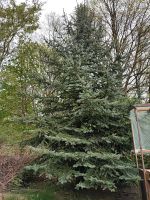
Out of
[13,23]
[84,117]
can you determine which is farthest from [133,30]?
[84,117]

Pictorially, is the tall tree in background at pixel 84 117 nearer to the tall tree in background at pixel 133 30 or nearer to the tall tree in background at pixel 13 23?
the tall tree in background at pixel 133 30

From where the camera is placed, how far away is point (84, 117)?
5.57 meters

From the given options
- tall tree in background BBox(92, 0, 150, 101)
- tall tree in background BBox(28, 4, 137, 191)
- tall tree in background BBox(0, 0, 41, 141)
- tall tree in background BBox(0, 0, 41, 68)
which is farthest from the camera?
tall tree in background BBox(92, 0, 150, 101)

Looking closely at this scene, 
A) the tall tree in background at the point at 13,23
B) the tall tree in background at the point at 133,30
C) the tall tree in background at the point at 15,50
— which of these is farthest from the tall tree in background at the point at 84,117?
the tall tree in background at the point at 13,23

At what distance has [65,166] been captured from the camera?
5.06 m

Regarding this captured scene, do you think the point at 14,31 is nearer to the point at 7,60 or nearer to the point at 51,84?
the point at 7,60

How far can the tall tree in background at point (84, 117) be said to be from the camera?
4820 mm

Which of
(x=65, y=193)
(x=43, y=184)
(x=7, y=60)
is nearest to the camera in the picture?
(x=65, y=193)

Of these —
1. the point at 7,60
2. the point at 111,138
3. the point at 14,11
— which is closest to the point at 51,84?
the point at 111,138

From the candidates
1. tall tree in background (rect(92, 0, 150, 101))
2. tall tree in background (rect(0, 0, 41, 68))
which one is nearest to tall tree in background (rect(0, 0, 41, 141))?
tall tree in background (rect(0, 0, 41, 68))

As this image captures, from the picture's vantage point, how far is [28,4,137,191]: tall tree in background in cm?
482

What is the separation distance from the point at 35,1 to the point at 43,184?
441 inches

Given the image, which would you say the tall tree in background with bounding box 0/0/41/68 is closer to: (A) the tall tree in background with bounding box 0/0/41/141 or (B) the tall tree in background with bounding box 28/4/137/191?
(A) the tall tree in background with bounding box 0/0/41/141

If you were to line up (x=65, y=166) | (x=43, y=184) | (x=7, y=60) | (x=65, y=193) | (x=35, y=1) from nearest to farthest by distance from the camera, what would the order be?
(x=65, y=166), (x=65, y=193), (x=43, y=184), (x=7, y=60), (x=35, y=1)
